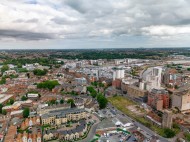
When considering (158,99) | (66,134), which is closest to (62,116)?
(66,134)

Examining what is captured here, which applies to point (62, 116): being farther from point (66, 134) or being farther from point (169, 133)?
point (169, 133)

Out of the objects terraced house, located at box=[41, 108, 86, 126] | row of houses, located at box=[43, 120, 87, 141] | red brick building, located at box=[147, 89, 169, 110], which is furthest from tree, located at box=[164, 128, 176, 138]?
terraced house, located at box=[41, 108, 86, 126]

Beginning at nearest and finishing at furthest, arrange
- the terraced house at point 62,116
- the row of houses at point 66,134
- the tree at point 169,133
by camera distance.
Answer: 1. the row of houses at point 66,134
2. the tree at point 169,133
3. the terraced house at point 62,116

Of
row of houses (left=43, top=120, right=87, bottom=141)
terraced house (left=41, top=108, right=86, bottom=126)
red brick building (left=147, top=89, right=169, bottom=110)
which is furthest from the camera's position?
red brick building (left=147, top=89, right=169, bottom=110)

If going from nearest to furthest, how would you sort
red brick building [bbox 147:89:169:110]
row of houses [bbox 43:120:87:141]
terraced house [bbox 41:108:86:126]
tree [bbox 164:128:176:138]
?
row of houses [bbox 43:120:87:141], tree [bbox 164:128:176:138], terraced house [bbox 41:108:86:126], red brick building [bbox 147:89:169:110]

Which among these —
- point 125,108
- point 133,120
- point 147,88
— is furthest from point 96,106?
point 147,88

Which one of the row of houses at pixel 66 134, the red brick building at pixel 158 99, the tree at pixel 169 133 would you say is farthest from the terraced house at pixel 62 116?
the red brick building at pixel 158 99

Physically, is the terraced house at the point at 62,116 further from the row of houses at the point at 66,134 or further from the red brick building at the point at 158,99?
the red brick building at the point at 158,99

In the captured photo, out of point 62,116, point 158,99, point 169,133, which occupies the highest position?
point 158,99

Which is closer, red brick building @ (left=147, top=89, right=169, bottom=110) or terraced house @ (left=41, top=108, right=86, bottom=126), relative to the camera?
terraced house @ (left=41, top=108, right=86, bottom=126)

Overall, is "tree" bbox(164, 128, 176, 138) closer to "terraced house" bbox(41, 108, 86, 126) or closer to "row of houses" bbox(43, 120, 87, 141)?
"row of houses" bbox(43, 120, 87, 141)

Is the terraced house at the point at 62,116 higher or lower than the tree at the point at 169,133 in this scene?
higher
